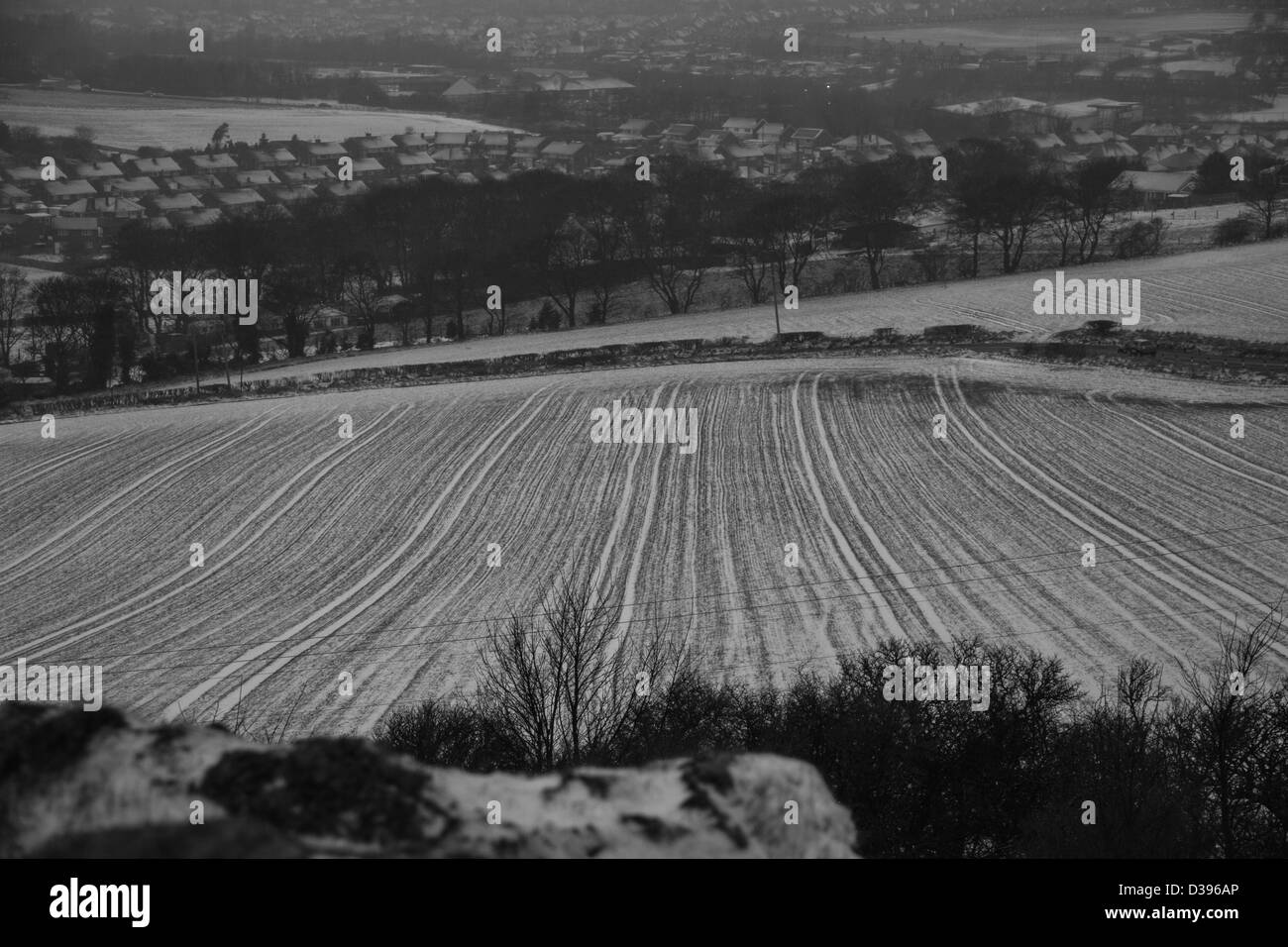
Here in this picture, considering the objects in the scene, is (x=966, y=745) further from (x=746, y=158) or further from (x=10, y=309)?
(x=746, y=158)

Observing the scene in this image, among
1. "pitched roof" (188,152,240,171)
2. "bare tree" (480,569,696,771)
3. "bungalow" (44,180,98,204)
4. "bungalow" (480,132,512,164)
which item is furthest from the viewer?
"bungalow" (480,132,512,164)

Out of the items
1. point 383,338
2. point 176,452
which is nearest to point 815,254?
point 383,338

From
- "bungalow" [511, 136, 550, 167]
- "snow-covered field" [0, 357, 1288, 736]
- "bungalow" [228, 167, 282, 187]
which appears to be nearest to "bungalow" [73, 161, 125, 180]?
"bungalow" [228, 167, 282, 187]

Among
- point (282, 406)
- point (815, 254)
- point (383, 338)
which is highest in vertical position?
point (815, 254)

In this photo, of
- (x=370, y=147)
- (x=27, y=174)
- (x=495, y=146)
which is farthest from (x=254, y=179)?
(x=495, y=146)

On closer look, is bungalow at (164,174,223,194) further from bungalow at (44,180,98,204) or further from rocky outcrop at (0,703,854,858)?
rocky outcrop at (0,703,854,858)
